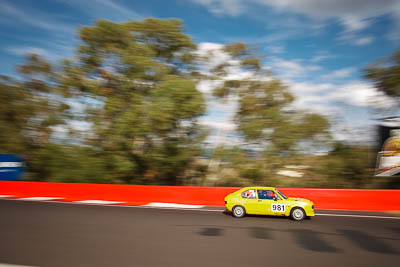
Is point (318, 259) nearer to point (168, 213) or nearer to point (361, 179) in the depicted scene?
point (168, 213)

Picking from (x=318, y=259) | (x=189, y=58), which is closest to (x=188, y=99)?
(x=189, y=58)

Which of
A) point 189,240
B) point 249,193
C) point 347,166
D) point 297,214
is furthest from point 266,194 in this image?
point 347,166

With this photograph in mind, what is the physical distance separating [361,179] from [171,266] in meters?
15.3

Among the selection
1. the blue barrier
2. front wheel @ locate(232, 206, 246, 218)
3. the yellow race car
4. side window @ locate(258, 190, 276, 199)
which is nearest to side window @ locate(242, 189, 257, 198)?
the yellow race car

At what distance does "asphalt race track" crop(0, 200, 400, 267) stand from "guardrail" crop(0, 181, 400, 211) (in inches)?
76.7

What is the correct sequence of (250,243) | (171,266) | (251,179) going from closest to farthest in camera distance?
(171,266) < (250,243) < (251,179)

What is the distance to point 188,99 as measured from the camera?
60.5ft

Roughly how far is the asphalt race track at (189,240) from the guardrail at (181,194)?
6.40 feet

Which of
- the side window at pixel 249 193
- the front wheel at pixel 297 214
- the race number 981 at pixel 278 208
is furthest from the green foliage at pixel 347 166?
the side window at pixel 249 193

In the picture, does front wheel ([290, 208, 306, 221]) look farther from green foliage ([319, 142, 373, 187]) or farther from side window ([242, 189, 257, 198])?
green foliage ([319, 142, 373, 187])

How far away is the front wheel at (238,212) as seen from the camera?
30.9 ft

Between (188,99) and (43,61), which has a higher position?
(43,61)

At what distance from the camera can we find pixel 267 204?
9.16 meters

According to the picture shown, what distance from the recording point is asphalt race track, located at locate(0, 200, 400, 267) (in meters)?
5.28
